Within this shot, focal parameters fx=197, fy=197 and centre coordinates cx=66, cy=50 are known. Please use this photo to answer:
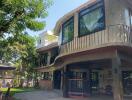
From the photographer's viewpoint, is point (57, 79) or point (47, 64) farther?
point (47, 64)

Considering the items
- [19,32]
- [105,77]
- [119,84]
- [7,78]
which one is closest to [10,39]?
[19,32]

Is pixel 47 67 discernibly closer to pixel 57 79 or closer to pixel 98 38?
pixel 57 79

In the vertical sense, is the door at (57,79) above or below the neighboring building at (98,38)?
below

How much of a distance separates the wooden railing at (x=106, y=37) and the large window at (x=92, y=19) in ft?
1.40

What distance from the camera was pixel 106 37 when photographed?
1105cm

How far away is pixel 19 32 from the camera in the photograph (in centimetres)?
1344

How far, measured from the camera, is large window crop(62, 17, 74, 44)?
1456 centimetres

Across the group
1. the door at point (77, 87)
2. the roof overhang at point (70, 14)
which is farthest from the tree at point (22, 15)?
the door at point (77, 87)

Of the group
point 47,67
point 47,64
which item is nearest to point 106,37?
point 47,67

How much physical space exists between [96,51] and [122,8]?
3131 mm

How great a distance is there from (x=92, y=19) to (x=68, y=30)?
3.17 meters

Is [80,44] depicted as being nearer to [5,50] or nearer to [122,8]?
[122,8]

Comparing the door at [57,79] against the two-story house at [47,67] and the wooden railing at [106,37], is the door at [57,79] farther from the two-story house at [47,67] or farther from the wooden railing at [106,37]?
the wooden railing at [106,37]

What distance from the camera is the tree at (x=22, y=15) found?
1173cm
